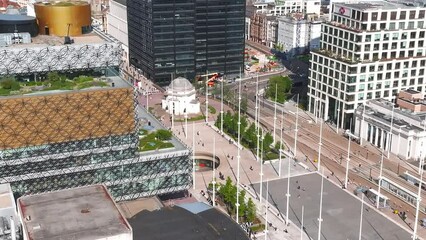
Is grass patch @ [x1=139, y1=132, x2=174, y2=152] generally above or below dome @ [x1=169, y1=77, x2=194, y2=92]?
above

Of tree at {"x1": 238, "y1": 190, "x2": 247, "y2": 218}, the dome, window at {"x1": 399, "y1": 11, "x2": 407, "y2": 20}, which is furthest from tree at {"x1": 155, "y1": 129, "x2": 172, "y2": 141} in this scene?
window at {"x1": 399, "y1": 11, "x2": 407, "y2": 20}

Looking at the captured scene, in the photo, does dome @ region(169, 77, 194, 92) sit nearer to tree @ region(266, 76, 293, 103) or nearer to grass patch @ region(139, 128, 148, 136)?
tree @ region(266, 76, 293, 103)

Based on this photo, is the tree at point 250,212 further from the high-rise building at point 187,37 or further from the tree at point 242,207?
the high-rise building at point 187,37

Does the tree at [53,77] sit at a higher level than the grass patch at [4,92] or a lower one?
higher

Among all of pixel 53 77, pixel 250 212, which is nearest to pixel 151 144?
pixel 53 77

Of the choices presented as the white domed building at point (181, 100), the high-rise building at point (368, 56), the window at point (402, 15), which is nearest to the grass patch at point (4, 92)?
the white domed building at point (181, 100)

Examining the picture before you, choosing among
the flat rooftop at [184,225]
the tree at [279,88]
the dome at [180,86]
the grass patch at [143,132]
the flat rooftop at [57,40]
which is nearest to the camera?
the flat rooftop at [184,225]

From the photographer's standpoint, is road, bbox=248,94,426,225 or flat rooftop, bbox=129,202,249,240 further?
road, bbox=248,94,426,225
